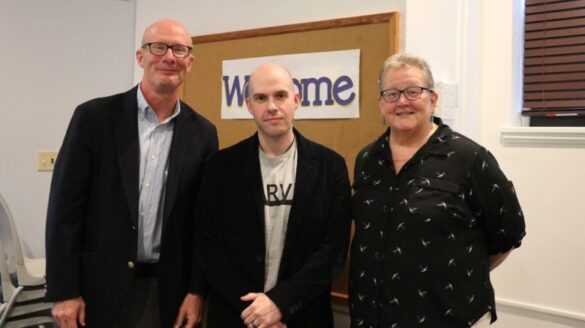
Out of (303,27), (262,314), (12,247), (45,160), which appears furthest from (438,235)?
(45,160)

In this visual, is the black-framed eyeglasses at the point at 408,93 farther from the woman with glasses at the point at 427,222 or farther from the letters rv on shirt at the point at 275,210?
the letters rv on shirt at the point at 275,210

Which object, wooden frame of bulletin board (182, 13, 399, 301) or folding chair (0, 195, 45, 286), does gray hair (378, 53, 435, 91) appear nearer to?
wooden frame of bulletin board (182, 13, 399, 301)

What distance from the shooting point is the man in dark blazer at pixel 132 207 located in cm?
155

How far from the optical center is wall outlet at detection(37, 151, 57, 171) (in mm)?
2865

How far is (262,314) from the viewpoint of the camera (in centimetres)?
142

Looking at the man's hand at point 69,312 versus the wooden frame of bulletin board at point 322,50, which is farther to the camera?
the wooden frame of bulletin board at point 322,50

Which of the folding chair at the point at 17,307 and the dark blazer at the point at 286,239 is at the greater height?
the dark blazer at the point at 286,239

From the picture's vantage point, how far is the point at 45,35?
2.84 m

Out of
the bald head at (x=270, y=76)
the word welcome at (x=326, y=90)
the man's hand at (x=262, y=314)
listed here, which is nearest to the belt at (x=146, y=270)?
the man's hand at (x=262, y=314)

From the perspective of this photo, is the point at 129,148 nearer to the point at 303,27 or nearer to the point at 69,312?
the point at 69,312

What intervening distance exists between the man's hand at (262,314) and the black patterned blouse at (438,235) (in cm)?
27

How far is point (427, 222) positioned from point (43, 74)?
7.97ft

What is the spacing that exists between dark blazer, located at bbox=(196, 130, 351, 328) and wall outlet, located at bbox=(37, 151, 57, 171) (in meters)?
1.69

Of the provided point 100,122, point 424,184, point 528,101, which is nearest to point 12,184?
point 100,122
